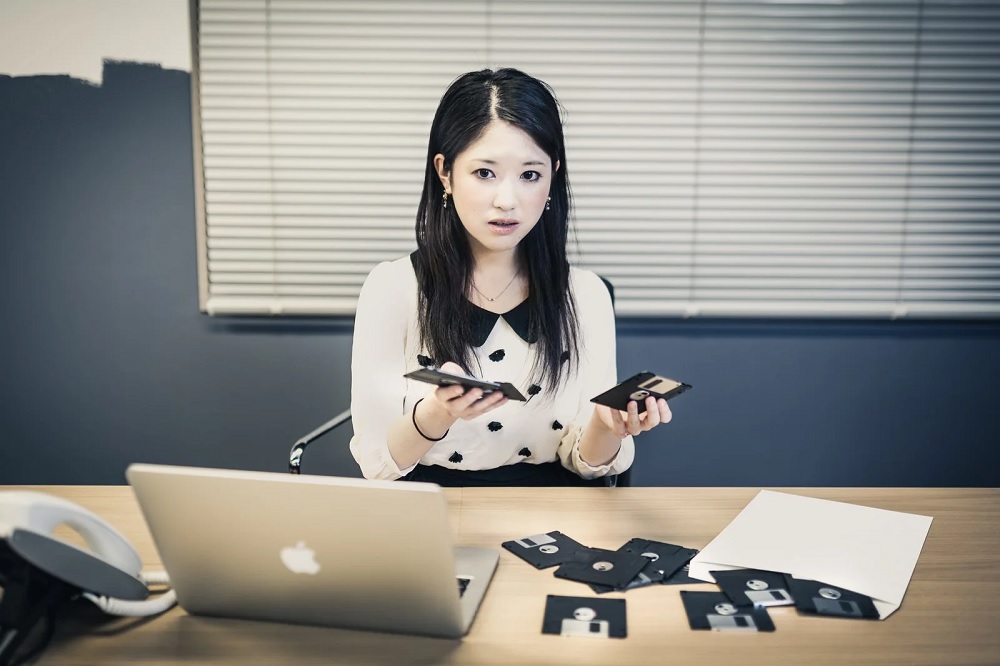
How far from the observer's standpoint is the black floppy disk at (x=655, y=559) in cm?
114

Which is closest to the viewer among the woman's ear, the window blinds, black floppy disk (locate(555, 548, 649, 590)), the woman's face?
black floppy disk (locate(555, 548, 649, 590))

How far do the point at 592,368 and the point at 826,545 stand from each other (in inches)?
29.2

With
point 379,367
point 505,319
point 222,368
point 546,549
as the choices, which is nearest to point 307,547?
point 546,549

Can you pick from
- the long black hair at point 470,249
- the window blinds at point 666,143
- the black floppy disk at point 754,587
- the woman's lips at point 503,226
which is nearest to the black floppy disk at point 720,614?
the black floppy disk at point 754,587

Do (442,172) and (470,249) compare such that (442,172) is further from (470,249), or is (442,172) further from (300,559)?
(300,559)

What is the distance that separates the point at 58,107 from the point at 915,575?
9.36 feet

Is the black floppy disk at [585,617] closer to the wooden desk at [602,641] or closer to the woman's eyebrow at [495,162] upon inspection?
the wooden desk at [602,641]

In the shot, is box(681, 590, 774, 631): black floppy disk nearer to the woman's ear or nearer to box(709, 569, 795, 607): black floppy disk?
box(709, 569, 795, 607): black floppy disk

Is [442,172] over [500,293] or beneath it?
over

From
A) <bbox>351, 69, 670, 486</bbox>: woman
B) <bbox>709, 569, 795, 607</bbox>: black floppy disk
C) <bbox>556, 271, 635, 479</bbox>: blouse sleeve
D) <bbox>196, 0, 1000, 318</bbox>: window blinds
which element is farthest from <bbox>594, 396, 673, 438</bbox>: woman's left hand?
<bbox>196, 0, 1000, 318</bbox>: window blinds

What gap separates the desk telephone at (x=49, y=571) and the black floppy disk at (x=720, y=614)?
0.75 m

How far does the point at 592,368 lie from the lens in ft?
6.15

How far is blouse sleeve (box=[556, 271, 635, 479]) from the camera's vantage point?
5.84 feet

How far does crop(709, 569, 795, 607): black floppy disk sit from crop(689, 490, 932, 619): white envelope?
0.02m
